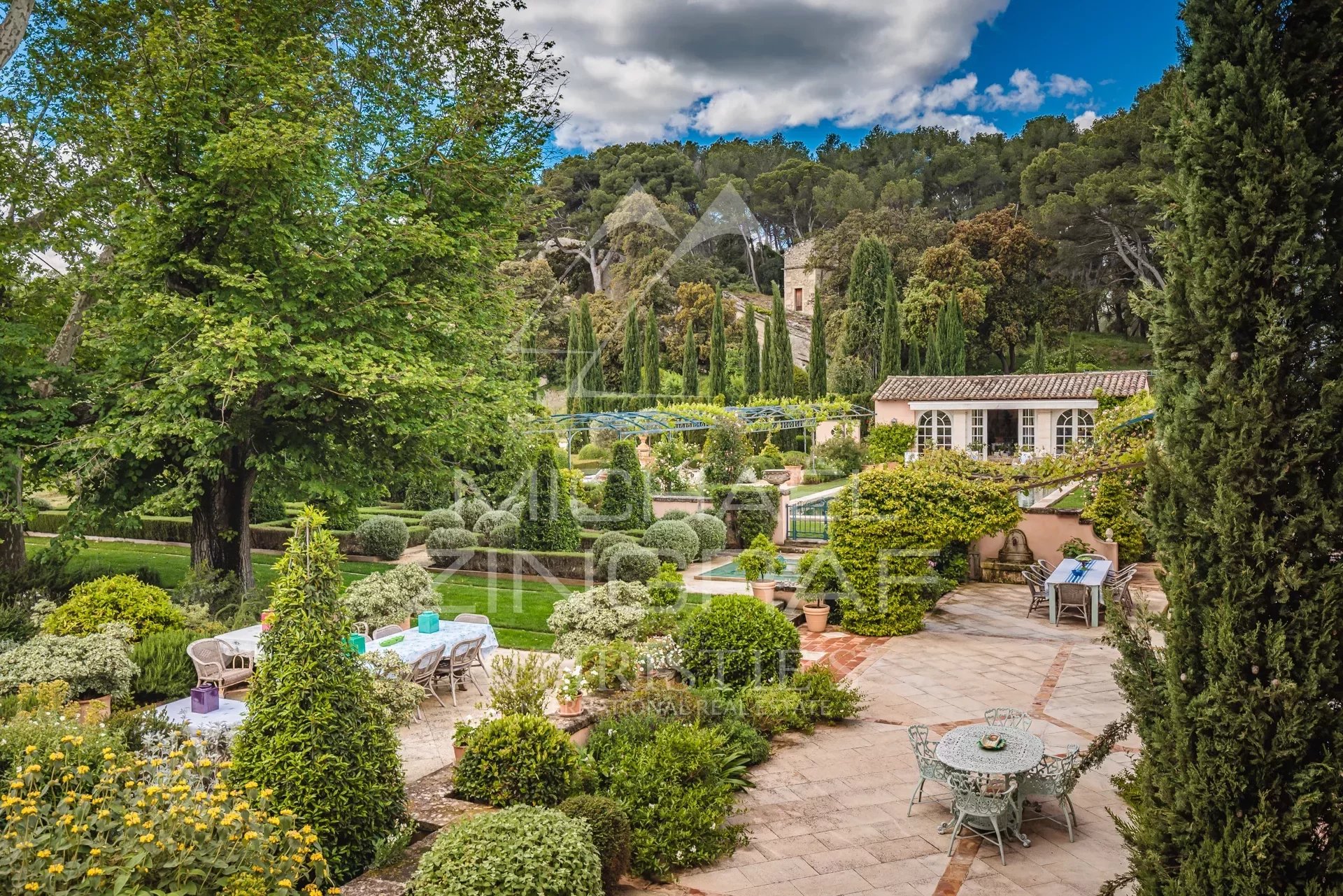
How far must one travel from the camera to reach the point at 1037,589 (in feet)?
41.9

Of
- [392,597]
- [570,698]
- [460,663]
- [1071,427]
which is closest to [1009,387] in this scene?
[1071,427]

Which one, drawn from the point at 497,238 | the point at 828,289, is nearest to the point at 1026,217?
the point at 828,289

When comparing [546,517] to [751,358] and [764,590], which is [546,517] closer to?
[764,590]

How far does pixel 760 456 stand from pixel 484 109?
1706cm

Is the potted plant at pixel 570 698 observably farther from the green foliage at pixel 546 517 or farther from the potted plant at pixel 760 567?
the green foliage at pixel 546 517

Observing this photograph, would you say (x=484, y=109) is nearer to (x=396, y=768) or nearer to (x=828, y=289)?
(x=396, y=768)

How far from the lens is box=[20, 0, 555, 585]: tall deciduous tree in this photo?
33.8ft

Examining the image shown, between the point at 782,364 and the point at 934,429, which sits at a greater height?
the point at 782,364

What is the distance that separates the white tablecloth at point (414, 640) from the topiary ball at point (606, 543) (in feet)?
18.3

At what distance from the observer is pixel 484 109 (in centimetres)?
1334

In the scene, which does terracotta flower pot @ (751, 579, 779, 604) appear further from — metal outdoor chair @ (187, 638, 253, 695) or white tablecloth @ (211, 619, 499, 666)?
metal outdoor chair @ (187, 638, 253, 695)

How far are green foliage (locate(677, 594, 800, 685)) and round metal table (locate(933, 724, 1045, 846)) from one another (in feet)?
7.79

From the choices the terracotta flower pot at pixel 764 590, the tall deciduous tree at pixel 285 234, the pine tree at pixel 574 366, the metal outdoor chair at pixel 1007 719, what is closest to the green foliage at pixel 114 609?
the tall deciduous tree at pixel 285 234

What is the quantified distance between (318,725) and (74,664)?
4.67 m
